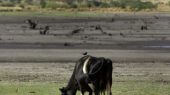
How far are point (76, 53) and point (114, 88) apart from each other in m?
10.9

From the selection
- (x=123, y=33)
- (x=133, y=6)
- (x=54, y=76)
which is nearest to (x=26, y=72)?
(x=54, y=76)

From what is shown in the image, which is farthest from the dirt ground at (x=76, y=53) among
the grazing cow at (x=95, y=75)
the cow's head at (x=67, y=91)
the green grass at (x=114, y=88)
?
the grazing cow at (x=95, y=75)

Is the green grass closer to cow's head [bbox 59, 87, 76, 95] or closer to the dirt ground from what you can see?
the dirt ground

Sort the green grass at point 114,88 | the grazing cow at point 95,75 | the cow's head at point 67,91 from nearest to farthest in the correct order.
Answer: the grazing cow at point 95,75 < the cow's head at point 67,91 < the green grass at point 114,88

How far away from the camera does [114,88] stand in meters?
17.4

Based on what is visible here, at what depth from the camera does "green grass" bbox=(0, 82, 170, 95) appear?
16.6 m

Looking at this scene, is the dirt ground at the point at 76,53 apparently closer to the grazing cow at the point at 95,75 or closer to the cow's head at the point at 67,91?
the cow's head at the point at 67,91

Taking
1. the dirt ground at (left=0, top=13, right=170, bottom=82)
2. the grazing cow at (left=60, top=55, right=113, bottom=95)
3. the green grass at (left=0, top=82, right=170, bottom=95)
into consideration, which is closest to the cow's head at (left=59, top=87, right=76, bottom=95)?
the grazing cow at (left=60, top=55, right=113, bottom=95)

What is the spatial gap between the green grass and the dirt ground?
1.29m

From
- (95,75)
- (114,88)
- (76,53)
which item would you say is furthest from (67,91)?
(76,53)

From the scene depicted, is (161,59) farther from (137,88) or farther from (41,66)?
(137,88)

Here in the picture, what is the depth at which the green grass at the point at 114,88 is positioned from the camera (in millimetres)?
16641

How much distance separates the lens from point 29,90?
1694 cm

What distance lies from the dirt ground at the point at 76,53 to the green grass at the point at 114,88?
129cm
